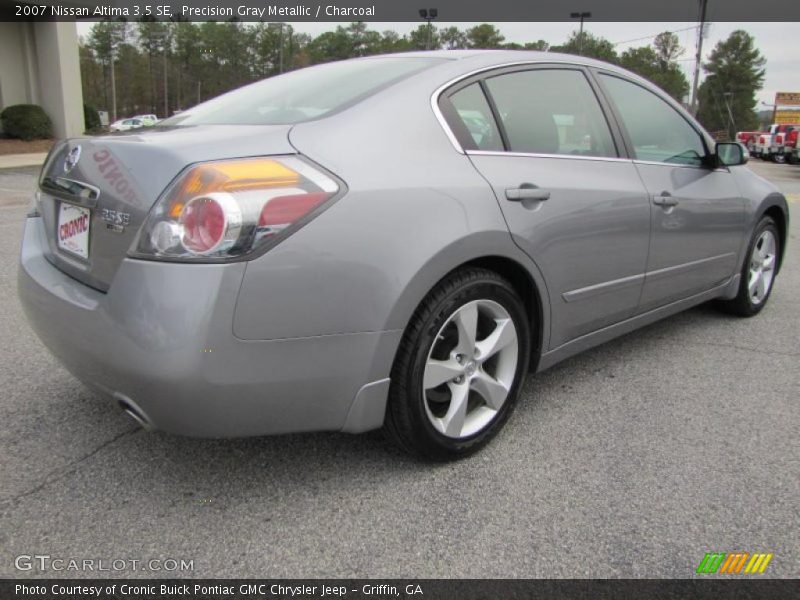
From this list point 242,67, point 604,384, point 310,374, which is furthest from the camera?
point 242,67

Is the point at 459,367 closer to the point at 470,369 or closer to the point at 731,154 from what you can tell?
the point at 470,369

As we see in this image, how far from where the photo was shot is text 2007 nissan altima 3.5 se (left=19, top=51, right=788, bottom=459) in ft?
5.79

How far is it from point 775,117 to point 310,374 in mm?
57164

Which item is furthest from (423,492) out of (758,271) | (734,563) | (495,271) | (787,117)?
(787,117)

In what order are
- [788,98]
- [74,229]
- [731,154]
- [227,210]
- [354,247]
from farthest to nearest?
1. [788,98]
2. [731,154]
3. [74,229]
4. [354,247]
5. [227,210]

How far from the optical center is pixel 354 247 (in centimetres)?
189

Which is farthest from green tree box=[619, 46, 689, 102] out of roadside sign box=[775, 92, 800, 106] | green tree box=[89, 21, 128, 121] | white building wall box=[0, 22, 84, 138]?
white building wall box=[0, 22, 84, 138]

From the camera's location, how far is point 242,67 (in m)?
78.1

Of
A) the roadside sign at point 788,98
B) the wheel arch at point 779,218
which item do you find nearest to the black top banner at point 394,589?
the wheel arch at point 779,218

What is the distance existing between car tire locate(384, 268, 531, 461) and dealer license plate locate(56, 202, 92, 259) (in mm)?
1070

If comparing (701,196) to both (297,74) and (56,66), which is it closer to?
(297,74)

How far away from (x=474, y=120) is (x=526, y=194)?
0.34m

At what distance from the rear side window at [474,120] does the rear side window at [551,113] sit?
7cm

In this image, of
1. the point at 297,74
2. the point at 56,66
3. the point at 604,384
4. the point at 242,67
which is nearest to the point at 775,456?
the point at 604,384
